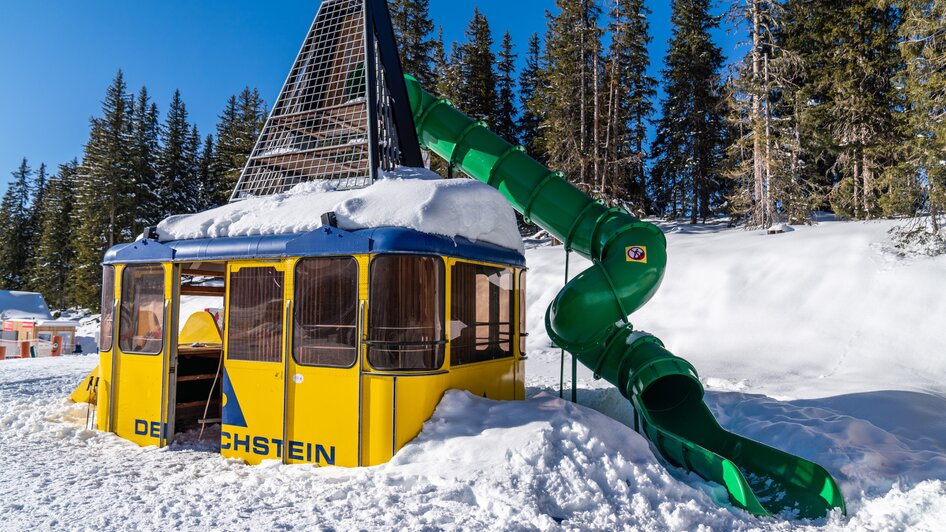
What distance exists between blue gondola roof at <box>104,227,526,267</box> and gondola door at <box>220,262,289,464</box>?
0.20 metres

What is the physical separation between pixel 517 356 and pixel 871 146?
22249mm

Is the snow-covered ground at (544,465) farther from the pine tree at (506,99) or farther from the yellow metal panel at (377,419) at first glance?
the pine tree at (506,99)

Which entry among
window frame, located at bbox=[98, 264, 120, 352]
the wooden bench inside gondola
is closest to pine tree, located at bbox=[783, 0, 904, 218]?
the wooden bench inside gondola

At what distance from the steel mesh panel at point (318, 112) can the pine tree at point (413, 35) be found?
1942 centimetres

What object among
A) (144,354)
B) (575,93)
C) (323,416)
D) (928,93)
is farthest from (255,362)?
(575,93)

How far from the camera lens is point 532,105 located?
1388 inches

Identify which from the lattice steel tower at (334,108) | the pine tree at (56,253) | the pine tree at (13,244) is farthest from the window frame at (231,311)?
the pine tree at (13,244)

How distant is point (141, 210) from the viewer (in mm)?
40906

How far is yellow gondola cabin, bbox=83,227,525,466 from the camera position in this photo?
5781 millimetres

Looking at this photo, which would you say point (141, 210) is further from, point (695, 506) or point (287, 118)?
point (695, 506)

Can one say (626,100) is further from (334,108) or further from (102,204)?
(102,204)

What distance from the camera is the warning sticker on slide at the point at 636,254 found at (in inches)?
271

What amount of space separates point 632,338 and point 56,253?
180ft

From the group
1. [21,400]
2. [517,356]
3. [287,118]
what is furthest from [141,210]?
[517,356]
